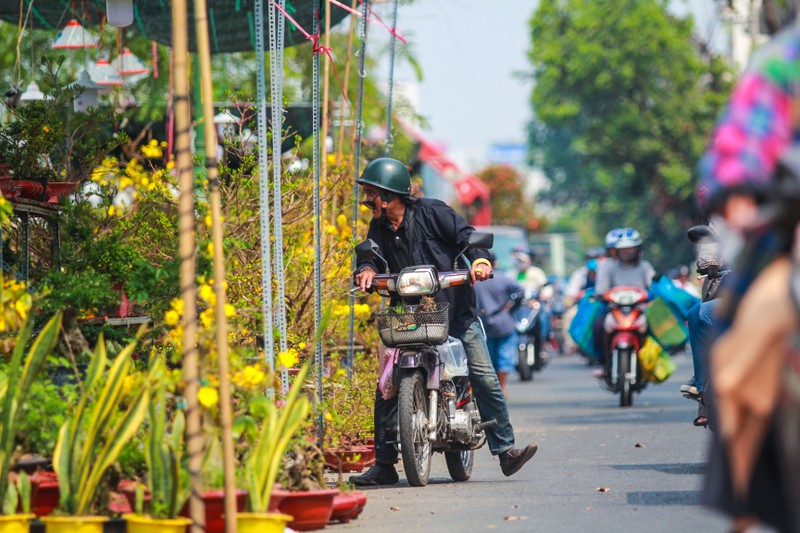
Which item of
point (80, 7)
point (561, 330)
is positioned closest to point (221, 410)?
point (80, 7)

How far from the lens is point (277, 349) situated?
30.3 ft

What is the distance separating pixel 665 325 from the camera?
1639 centimetres

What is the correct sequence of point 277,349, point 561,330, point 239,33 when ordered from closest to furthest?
point 277,349 < point 239,33 < point 561,330

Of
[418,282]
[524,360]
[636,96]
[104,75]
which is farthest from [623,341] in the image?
[636,96]

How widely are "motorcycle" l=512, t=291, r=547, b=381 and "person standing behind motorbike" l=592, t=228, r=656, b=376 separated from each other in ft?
20.2

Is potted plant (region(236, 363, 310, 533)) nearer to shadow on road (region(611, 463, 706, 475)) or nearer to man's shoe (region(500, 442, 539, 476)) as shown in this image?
man's shoe (region(500, 442, 539, 476))

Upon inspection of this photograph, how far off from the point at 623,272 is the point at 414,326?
361 inches

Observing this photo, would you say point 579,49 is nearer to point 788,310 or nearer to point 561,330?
point 561,330

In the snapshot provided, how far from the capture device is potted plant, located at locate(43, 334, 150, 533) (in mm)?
6105

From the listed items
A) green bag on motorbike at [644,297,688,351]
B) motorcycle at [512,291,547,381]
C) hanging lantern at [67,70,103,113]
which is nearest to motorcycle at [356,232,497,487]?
hanging lantern at [67,70,103,113]

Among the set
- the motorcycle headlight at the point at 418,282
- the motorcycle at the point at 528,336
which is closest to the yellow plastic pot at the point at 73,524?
the motorcycle headlight at the point at 418,282

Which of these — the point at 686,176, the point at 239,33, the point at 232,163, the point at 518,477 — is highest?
the point at 686,176

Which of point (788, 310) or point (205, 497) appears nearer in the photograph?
point (788, 310)

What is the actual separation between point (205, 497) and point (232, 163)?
4.89 metres
